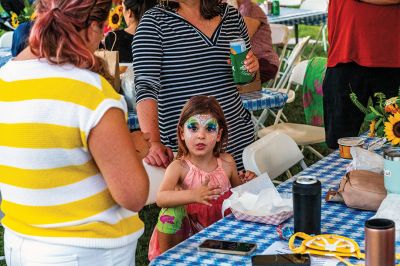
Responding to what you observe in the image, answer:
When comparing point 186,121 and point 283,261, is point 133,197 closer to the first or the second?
point 283,261

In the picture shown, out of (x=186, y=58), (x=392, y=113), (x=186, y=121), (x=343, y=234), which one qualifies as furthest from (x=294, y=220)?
(x=186, y=58)

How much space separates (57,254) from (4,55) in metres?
4.67

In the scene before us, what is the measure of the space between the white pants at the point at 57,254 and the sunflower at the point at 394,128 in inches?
40.7

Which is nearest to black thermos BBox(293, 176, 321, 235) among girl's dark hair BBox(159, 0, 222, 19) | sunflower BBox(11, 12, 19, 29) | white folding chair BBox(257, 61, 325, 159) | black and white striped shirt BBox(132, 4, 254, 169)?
black and white striped shirt BBox(132, 4, 254, 169)

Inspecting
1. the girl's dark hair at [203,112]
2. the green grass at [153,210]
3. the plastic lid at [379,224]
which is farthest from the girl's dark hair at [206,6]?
the green grass at [153,210]

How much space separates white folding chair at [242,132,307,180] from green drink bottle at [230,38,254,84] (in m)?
0.32

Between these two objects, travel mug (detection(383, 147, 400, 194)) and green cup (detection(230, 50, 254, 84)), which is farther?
green cup (detection(230, 50, 254, 84))

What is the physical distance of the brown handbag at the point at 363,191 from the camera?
268cm

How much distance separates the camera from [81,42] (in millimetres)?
2043

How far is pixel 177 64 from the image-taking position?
10.7 feet

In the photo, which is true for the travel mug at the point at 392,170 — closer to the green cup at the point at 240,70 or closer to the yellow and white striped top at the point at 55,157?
the green cup at the point at 240,70

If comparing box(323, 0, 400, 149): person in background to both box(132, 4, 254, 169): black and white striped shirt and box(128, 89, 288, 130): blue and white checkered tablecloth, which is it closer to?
box(128, 89, 288, 130): blue and white checkered tablecloth

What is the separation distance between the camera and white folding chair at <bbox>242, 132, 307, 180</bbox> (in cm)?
336

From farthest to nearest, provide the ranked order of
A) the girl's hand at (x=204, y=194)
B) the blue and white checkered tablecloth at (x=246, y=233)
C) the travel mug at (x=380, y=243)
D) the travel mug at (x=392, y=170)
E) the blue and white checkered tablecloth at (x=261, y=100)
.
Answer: the blue and white checkered tablecloth at (x=261, y=100) < the girl's hand at (x=204, y=194) < the travel mug at (x=392, y=170) < the blue and white checkered tablecloth at (x=246, y=233) < the travel mug at (x=380, y=243)
